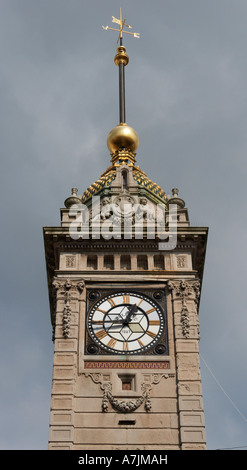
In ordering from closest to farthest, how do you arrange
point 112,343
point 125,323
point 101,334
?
point 112,343
point 101,334
point 125,323

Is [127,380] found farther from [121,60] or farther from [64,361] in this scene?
[121,60]

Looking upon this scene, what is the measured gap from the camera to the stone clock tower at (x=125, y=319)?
33.6 metres

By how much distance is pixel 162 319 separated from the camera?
37031mm

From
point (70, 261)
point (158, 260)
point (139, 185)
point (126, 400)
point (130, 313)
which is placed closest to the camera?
point (126, 400)

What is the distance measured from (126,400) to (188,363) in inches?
113

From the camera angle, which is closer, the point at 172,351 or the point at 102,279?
the point at 172,351

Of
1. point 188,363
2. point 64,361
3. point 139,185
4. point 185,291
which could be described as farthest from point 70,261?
point 188,363

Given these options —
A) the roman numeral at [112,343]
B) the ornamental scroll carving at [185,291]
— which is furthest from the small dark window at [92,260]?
the roman numeral at [112,343]

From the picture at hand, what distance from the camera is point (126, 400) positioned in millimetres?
34375

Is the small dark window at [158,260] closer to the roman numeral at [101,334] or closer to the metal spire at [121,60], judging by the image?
the roman numeral at [101,334]

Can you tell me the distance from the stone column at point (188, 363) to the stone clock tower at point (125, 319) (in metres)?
0.04
